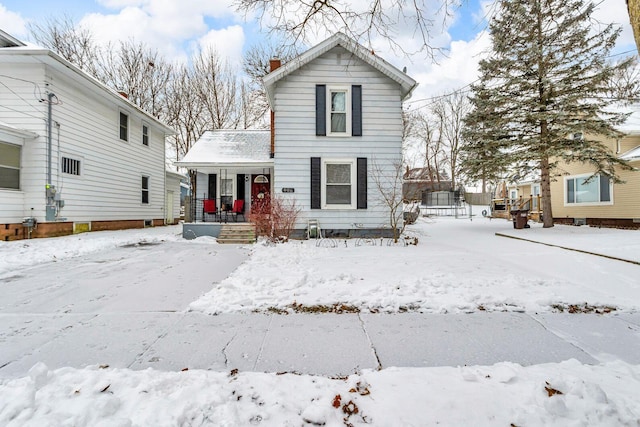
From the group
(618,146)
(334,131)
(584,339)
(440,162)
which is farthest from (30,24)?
(440,162)

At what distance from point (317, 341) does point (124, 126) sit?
15.5m

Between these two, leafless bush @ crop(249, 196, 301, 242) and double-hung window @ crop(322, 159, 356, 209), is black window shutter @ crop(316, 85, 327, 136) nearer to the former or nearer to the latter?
double-hung window @ crop(322, 159, 356, 209)

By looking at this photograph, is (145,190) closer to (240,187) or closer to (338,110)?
(240,187)

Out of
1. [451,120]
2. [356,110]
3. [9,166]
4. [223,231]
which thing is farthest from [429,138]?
[9,166]

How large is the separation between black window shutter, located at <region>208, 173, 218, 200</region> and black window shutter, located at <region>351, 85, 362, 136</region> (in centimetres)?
640

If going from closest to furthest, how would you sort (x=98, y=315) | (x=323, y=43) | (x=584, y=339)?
(x=584, y=339), (x=98, y=315), (x=323, y=43)

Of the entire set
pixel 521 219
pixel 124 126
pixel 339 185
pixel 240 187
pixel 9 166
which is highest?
pixel 124 126

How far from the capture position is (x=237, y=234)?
10797 mm

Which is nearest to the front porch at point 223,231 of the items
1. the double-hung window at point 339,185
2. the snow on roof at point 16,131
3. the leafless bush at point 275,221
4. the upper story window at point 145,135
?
the leafless bush at point 275,221

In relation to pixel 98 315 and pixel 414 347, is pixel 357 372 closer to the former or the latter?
pixel 414 347

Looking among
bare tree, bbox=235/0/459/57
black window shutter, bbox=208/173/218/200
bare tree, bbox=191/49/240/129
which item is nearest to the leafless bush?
black window shutter, bbox=208/173/218/200

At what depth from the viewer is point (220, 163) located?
37.2 feet

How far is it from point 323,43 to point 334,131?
2953 millimetres

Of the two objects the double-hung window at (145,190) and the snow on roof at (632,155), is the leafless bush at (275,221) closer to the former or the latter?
the double-hung window at (145,190)
